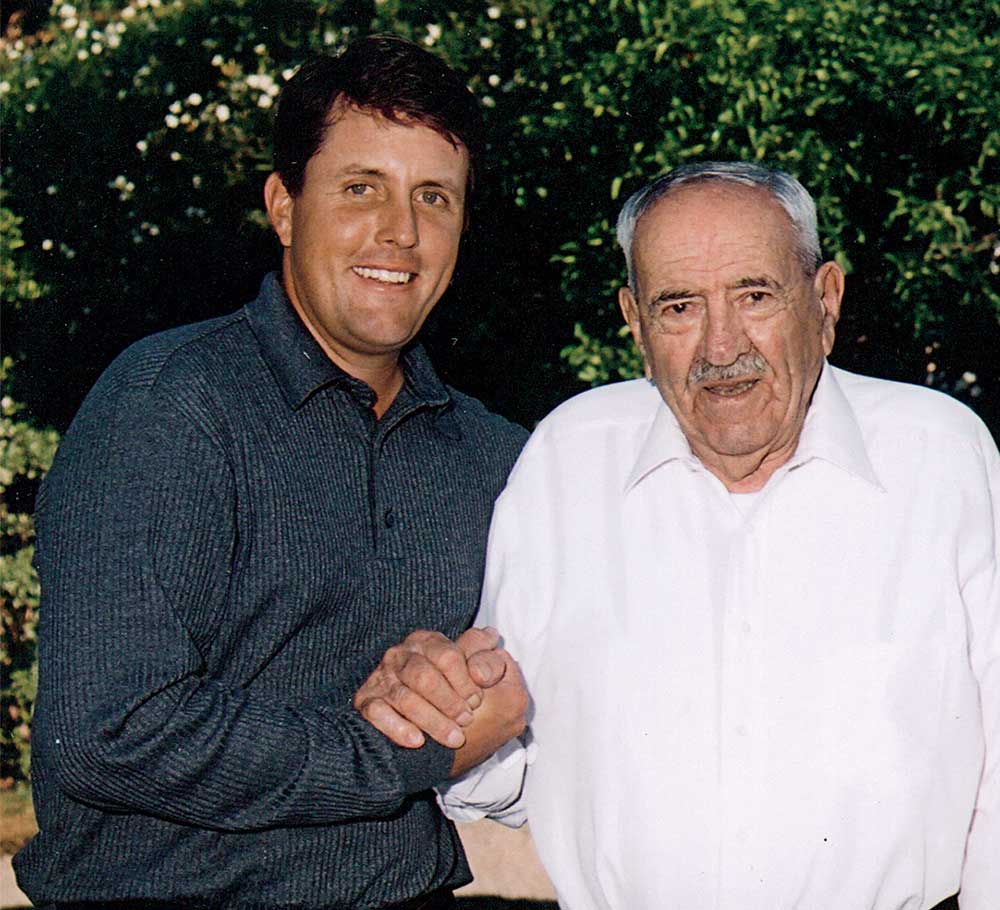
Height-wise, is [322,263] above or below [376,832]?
above

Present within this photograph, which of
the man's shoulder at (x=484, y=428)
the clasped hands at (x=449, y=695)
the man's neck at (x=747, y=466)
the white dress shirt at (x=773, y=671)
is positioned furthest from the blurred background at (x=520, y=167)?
the clasped hands at (x=449, y=695)

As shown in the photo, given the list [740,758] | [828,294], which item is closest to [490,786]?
[740,758]

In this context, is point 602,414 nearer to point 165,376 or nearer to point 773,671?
point 773,671

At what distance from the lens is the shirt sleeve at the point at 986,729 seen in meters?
2.54

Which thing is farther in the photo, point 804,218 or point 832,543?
point 804,218

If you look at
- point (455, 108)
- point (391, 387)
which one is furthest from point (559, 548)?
point (455, 108)

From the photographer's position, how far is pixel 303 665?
102 inches

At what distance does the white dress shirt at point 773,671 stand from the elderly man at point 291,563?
0.19 metres

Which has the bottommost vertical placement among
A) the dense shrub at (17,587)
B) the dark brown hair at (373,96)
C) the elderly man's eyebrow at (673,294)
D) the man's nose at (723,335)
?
the dense shrub at (17,587)

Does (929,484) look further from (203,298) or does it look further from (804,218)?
(203,298)

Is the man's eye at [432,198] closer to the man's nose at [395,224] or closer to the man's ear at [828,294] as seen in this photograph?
the man's nose at [395,224]

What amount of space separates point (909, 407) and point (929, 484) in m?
0.20

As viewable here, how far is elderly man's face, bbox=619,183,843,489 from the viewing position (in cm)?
278

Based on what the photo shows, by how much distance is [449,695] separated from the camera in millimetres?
2525
